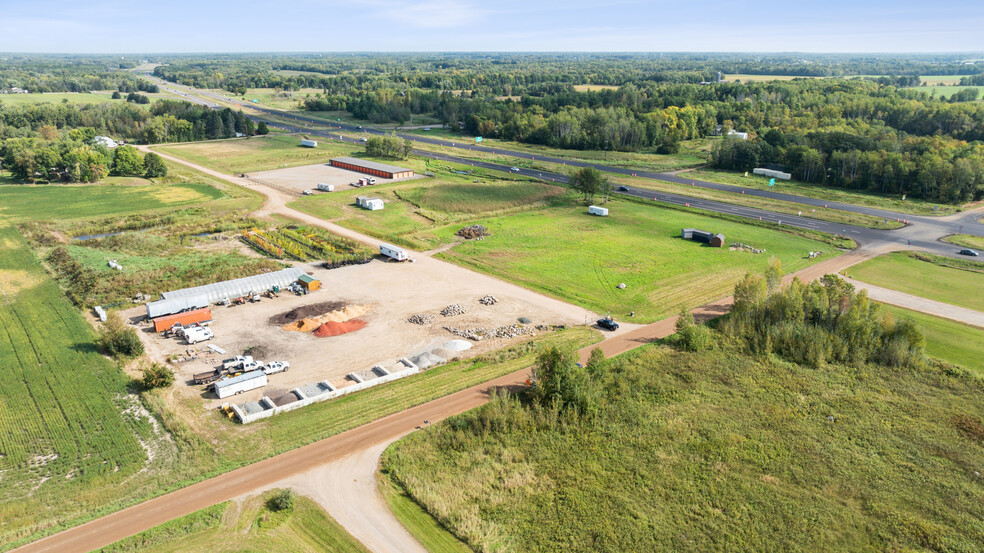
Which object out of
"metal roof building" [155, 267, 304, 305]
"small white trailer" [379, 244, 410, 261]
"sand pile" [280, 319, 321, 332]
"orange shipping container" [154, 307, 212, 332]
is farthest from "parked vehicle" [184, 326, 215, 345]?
"small white trailer" [379, 244, 410, 261]

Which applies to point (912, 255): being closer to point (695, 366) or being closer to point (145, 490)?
point (695, 366)

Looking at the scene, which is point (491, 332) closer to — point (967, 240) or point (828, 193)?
point (967, 240)

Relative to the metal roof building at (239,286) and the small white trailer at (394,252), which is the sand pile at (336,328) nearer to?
the metal roof building at (239,286)

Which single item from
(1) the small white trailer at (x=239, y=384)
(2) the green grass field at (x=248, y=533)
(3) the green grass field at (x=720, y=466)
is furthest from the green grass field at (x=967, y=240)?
(1) the small white trailer at (x=239, y=384)

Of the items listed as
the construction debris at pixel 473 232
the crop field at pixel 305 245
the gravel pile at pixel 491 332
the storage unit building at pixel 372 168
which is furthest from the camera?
the storage unit building at pixel 372 168

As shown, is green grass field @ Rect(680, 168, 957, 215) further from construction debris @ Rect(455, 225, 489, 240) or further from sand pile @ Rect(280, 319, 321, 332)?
sand pile @ Rect(280, 319, 321, 332)

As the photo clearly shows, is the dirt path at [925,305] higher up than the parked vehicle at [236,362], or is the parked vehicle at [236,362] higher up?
the dirt path at [925,305]

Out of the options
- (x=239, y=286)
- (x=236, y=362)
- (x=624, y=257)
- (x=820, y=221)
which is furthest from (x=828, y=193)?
(x=236, y=362)
